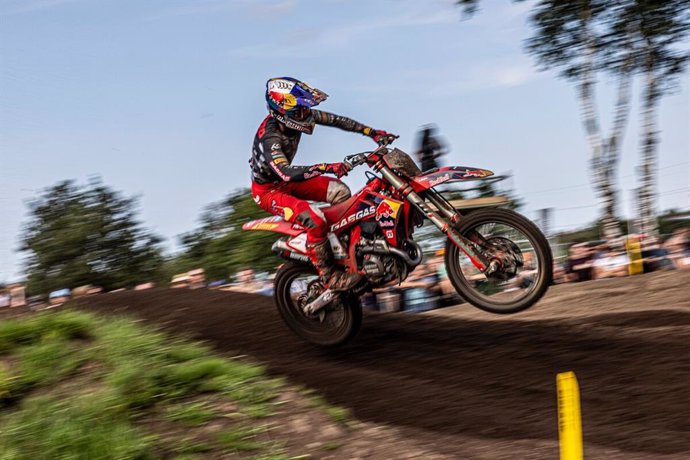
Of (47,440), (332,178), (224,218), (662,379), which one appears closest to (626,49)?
(332,178)

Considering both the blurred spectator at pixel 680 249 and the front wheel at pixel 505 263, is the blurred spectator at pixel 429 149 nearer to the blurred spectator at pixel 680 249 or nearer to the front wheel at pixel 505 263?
the front wheel at pixel 505 263

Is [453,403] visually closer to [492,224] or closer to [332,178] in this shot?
[492,224]

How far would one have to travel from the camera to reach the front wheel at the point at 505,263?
6.12 meters

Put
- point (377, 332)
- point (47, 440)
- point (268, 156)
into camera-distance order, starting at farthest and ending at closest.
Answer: point (377, 332), point (268, 156), point (47, 440)

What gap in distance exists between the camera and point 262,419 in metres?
4.68

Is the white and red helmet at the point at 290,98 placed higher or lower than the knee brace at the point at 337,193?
higher

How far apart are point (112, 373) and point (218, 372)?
657 mm

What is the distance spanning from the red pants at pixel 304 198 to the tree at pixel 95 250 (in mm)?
23301

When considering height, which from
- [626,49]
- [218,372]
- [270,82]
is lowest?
[218,372]

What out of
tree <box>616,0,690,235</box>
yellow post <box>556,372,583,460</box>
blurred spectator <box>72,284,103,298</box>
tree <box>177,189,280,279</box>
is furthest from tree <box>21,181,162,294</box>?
yellow post <box>556,372,583,460</box>

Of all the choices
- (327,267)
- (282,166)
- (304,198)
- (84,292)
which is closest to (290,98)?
(282,166)

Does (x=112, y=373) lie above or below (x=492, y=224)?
below

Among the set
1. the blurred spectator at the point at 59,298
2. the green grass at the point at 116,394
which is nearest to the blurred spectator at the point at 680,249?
the green grass at the point at 116,394

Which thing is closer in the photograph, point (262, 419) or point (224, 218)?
point (262, 419)
